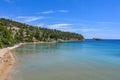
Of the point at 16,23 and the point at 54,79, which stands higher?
the point at 16,23

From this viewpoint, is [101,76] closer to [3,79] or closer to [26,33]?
[3,79]

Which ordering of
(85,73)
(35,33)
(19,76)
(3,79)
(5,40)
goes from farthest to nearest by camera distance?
1. (35,33)
2. (5,40)
3. (85,73)
4. (19,76)
5. (3,79)

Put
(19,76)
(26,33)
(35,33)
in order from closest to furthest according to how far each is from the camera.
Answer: (19,76) → (26,33) → (35,33)

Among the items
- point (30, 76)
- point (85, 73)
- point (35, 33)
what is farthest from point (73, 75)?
point (35, 33)

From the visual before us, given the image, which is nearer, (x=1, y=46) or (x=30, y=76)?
(x=30, y=76)

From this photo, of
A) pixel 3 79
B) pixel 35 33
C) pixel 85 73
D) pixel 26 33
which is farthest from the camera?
pixel 35 33

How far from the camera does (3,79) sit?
21.6 metres

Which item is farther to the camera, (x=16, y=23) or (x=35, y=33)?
(x=16, y=23)

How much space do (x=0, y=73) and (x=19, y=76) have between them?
259cm

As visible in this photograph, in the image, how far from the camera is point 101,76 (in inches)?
952

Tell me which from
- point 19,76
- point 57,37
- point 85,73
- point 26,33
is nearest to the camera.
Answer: point 19,76

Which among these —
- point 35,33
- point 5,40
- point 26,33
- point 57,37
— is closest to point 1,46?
point 5,40

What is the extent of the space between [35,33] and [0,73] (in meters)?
119

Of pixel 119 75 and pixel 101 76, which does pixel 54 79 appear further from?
pixel 119 75
